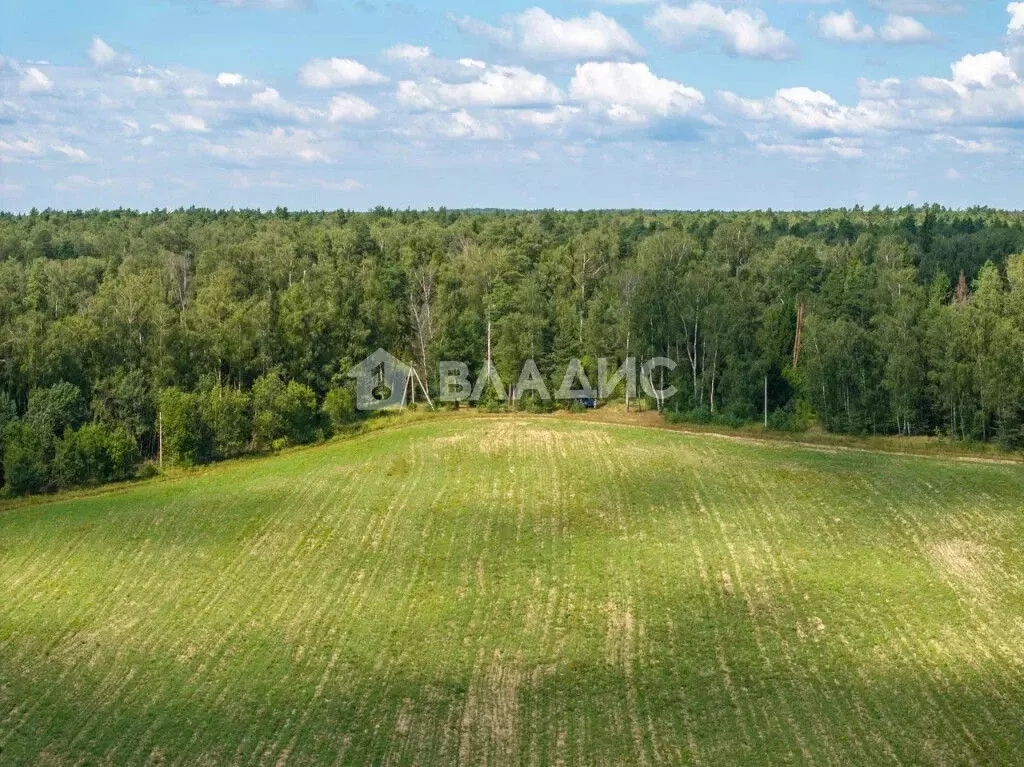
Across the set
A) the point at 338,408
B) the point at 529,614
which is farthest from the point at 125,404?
the point at 529,614

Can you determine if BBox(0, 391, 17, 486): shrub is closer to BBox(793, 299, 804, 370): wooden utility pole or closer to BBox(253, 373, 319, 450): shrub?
BBox(253, 373, 319, 450): shrub

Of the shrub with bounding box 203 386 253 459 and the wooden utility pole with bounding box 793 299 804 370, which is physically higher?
the wooden utility pole with bounding box 793 299 804 370

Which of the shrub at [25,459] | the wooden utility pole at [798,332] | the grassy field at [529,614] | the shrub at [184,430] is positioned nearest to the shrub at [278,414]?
the shrub at [184,430]

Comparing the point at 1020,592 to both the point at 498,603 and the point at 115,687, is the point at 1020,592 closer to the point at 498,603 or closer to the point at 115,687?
the point at 498,603

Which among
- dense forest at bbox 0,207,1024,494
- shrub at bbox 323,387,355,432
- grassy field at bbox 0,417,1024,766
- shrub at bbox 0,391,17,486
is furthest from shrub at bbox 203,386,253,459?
shrub at bbox 0,391,17,486

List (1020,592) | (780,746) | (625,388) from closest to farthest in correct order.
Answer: (780,746) → (1020,592) → (625,388)

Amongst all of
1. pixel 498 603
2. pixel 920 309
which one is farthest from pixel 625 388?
pixel 498 603
